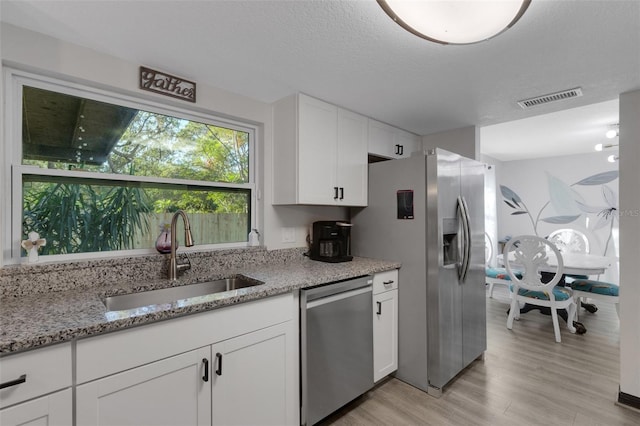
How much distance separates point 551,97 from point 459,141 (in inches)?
35.0

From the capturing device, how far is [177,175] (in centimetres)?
206

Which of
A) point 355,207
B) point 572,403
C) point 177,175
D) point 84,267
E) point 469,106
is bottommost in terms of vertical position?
point 572,403

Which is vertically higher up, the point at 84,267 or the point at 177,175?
the point at 177,175

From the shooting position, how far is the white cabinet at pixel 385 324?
2207 millimetres

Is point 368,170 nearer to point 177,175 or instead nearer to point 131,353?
point 177,175

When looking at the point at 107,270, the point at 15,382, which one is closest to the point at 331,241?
the point at 107,270

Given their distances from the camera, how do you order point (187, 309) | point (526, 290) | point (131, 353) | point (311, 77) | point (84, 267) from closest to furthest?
point (131, 353) → point (187, 309) → point (84, 267) → point (311, 77) → point (526, 290)

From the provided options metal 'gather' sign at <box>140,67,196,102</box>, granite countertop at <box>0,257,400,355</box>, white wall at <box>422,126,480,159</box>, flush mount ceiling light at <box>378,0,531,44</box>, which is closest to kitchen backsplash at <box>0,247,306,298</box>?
granite countertop at <box>0,257,400,355</box>

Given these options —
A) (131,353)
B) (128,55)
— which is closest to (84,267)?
(131,353)

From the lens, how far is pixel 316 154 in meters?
2.27

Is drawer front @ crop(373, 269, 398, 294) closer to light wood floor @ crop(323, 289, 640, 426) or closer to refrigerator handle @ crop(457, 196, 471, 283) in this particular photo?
refrigerator handle @ crop(457, 196, 471, 283)

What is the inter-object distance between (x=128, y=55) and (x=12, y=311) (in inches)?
54.3

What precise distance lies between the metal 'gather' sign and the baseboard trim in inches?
140

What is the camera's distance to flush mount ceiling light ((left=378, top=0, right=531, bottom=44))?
1074mm
